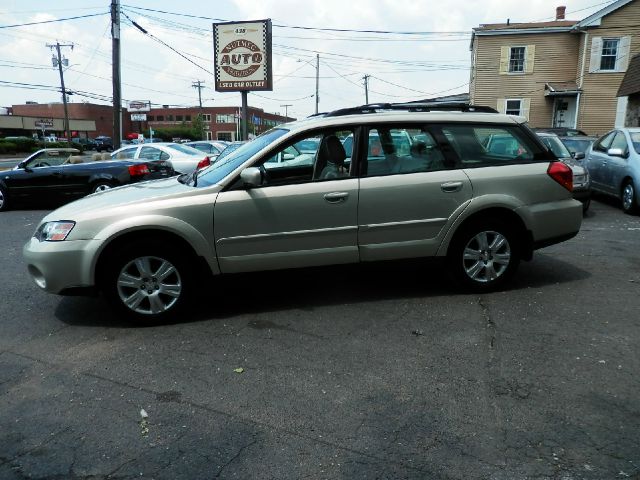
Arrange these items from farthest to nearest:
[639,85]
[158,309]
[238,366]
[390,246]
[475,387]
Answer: [639,85] < [390,246] < [158,309] < [238,366] < [475,387]

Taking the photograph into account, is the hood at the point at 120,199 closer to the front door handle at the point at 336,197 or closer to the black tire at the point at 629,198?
the front door handle at the point at 336,197

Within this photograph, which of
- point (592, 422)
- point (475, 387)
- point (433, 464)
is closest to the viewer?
point (433, 464)

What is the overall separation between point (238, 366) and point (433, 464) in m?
1.58

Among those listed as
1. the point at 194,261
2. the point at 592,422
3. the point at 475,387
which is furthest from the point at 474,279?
the point at 194,261

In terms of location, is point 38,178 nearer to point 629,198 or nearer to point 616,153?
point 616,153

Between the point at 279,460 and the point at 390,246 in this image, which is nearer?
the point at 279,460

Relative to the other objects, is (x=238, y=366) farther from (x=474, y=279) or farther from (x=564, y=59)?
(x=564, y=59)

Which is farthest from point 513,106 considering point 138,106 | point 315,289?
point 138,106

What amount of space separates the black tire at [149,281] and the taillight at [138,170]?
7399mm

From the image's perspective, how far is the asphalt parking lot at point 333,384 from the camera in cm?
263

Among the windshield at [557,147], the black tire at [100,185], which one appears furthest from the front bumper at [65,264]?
the windshield at [557,147]

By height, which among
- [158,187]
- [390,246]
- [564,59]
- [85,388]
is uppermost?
[564,59]

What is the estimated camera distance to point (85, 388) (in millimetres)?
3416

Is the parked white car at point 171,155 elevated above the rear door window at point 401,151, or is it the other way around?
the rear door window at point 401,151
